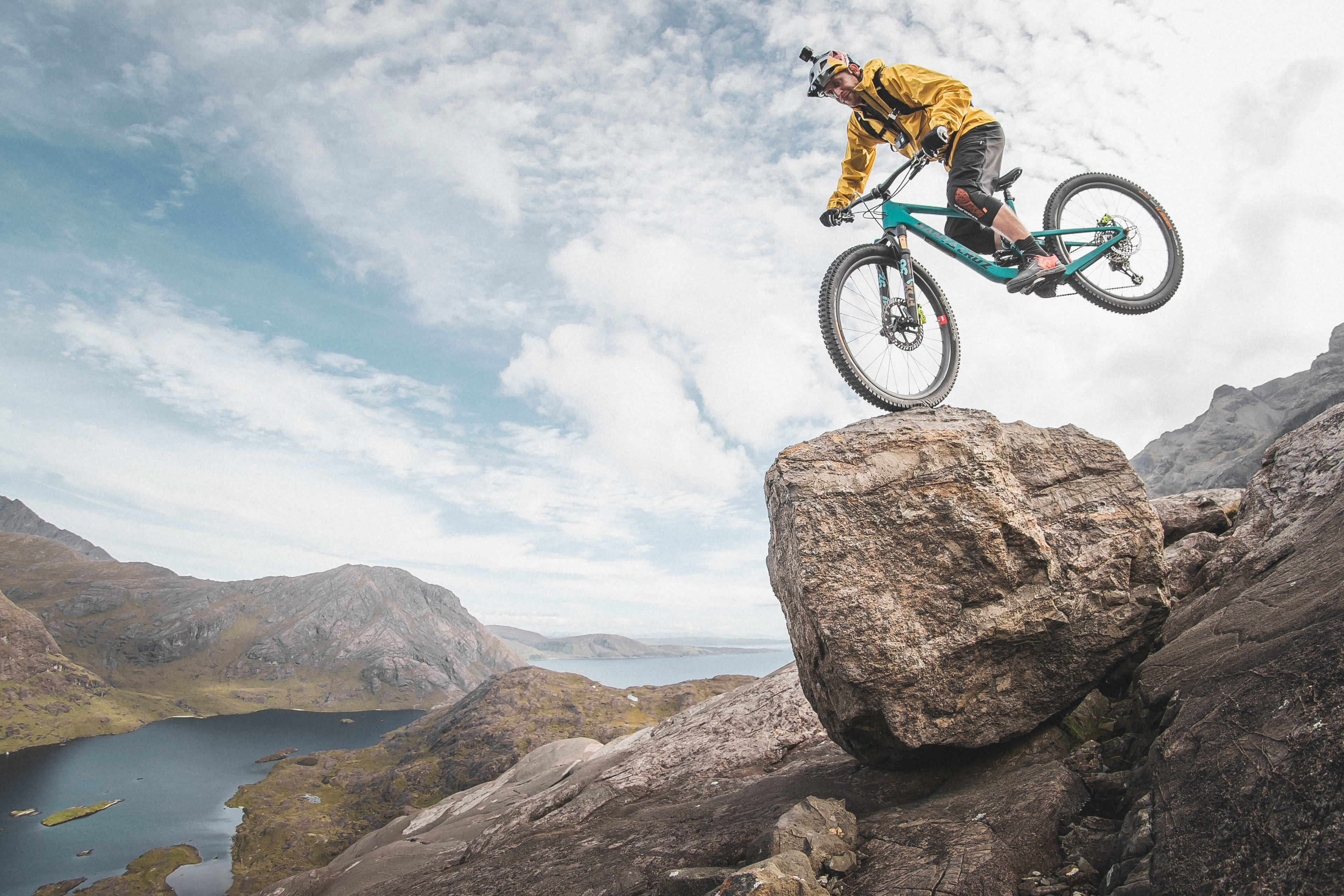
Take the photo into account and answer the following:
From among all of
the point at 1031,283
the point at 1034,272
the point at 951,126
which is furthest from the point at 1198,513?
the point at 951,126

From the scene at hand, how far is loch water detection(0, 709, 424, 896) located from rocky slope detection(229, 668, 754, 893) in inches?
227

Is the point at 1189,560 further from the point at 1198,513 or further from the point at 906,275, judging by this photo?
the point at 906,275

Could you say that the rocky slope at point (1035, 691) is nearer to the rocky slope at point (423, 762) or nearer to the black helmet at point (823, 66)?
the black helmet at point (823, 66)

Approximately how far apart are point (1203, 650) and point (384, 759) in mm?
187173

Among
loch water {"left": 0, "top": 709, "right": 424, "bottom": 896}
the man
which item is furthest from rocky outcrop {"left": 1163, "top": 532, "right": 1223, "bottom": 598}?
loch water {"left": 0, "top": 709, "right": 424, "bottom": 896}

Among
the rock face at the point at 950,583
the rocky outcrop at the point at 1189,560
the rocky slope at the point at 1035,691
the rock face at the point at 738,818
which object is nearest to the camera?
the rocky slope at the point at 1035,691

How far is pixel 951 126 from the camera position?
31.9 feet

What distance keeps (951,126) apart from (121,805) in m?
210

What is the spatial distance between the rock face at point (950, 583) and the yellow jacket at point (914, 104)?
5.01 meters

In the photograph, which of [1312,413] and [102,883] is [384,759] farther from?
[1312,413]

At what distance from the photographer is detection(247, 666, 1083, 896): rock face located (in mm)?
6272

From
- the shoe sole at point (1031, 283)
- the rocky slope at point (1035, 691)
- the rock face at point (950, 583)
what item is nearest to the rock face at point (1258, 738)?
the rocky slope at point (1035, 691)

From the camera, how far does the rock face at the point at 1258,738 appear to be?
154 inches

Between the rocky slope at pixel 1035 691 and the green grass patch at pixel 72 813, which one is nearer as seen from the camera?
Answer: the rocky slope at pixel 1035 691
